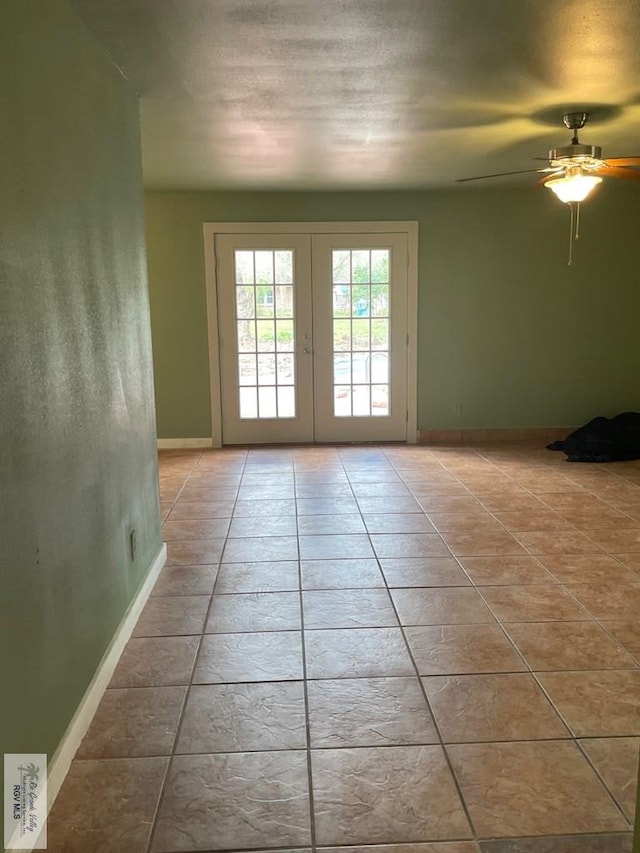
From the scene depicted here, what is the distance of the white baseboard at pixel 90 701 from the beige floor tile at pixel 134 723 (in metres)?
0.03

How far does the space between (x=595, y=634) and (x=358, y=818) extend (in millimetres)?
1383

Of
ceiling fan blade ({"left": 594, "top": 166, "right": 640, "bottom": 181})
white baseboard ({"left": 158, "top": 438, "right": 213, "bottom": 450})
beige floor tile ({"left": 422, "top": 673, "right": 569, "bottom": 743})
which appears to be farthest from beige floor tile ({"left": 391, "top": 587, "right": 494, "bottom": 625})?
white baseboard ({"left": 158, "top": 438, "right": 213, "bottom": 450})

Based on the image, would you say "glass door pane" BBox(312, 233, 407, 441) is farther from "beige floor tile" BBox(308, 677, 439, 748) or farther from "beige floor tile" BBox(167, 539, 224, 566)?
"beige floor tile" BBox(308, 677, 439, 748)

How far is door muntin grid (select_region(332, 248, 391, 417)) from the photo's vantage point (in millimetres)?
6195

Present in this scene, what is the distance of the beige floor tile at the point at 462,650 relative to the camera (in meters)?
2.40

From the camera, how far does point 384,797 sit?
1775mm

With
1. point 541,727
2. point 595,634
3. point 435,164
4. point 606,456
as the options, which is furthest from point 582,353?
point 541,727

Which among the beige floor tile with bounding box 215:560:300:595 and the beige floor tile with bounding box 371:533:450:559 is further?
the beige floor tile with bounding box 371:533:450:559

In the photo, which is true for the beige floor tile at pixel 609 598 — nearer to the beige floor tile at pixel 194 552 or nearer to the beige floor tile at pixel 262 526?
the beige floor tile at pixel 262 526

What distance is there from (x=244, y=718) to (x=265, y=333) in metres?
4.52

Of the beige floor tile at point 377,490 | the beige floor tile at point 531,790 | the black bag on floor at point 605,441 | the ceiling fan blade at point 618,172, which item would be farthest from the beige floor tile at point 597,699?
the black bag on floor at point 605,441

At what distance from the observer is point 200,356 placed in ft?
20.5

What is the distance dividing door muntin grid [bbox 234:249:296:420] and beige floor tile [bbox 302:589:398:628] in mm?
3480

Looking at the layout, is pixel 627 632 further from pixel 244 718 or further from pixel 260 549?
pixel 260 549
